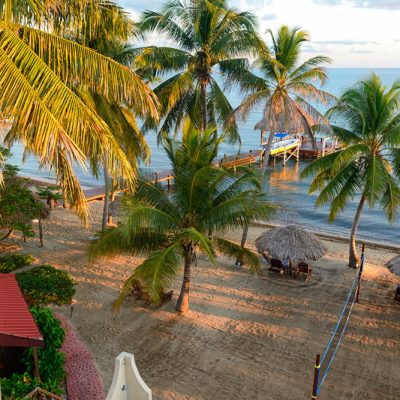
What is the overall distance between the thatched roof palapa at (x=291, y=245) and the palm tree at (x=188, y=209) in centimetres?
311

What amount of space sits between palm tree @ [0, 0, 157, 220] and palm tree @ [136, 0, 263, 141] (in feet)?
25.7

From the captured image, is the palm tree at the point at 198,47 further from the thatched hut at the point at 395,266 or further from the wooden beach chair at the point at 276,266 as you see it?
the thatched hut at the point at 395,266

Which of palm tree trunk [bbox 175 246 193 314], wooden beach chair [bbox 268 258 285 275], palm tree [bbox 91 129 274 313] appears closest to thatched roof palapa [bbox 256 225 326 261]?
wooden beach chair [bbox 268 258 285 275]

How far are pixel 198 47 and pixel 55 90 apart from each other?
10.7m

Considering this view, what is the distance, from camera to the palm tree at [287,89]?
14375mm

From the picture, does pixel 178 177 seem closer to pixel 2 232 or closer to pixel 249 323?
pixel 249 323

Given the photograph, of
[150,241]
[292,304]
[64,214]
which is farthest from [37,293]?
[64,214]

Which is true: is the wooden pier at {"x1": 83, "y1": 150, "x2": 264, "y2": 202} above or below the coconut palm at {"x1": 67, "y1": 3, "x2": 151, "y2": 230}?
below

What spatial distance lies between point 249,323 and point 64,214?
41.4 feet

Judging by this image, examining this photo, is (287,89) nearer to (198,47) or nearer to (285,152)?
(198,47)

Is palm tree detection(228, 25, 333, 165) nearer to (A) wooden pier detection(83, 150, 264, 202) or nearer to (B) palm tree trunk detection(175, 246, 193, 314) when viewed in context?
(A) wooden pier detection(83, 150, 264, 202)

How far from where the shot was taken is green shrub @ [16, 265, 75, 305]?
10422mm

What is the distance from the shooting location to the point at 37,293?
10.5 metres

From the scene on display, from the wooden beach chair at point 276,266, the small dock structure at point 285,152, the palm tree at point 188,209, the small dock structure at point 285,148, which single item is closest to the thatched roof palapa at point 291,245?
the wooden beach chair at point 276,266
